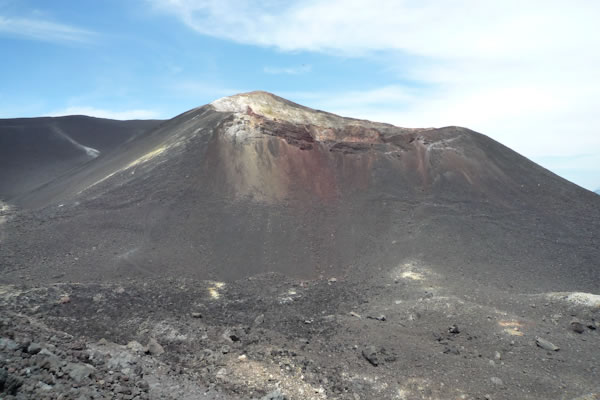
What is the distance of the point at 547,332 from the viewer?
1021 cm

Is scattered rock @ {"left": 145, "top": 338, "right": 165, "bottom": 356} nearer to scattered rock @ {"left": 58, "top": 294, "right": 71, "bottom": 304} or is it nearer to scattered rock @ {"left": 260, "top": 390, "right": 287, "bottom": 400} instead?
scattered rock @ {"left": 260, "top": 390, "right": 287, "bottom": 400}

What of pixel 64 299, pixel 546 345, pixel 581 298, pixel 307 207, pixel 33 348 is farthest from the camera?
pixel 307 207

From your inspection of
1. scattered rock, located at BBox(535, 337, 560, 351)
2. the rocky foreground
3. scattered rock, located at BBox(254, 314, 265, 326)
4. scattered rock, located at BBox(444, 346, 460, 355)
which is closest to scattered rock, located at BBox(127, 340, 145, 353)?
the rocky foreground

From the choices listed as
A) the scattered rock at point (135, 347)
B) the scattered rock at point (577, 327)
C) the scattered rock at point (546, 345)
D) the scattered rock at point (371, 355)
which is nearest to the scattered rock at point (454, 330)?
the scattered rock at point (546, 345)

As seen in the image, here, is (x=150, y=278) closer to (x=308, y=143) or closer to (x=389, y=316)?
(x=389, y=316)

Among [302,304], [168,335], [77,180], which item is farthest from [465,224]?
[77,180]

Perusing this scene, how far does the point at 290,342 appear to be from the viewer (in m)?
10.1

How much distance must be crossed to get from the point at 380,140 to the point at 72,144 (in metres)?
35.9

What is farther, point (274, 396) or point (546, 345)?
point (546, 345)

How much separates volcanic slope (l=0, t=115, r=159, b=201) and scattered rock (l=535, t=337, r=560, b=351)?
30720 millimetres

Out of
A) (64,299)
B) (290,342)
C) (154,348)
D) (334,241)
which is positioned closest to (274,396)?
(290,342)

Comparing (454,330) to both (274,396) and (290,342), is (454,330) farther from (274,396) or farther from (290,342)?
(274,396)

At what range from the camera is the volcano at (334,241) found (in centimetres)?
998

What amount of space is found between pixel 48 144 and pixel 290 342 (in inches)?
1659
